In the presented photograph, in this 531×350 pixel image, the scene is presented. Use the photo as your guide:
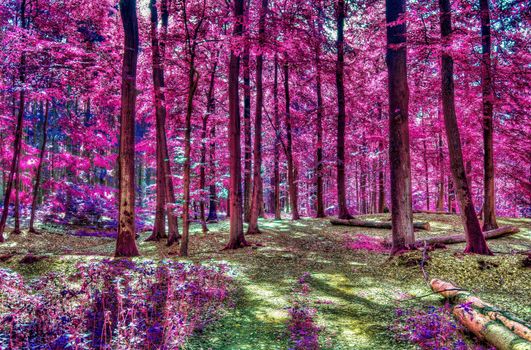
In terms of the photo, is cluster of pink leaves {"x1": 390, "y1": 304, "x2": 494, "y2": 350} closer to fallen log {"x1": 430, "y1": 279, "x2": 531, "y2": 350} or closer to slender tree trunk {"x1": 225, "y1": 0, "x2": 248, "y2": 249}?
fallen log {"x1": 430, "y1": 279, "x2": 531, "y2": 350}

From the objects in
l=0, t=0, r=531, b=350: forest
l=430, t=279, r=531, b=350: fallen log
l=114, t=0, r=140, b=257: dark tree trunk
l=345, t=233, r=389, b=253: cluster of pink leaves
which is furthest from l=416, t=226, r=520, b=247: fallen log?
l=114, t=0, r=140, b=257: dark tree trunk

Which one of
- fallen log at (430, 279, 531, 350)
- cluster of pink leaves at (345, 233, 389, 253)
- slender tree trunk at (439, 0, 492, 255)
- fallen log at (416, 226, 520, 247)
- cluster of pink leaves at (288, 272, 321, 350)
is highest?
slender tree trunk at (439, 0, 492, 255)

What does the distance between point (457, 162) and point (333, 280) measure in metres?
4.23

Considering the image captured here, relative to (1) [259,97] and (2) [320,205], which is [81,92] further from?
(2) [320,205]

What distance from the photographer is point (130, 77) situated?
28.6 feet

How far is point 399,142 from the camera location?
28.7ft

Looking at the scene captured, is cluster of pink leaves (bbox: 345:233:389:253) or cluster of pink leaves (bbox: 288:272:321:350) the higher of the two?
cluster of pink leaves (bbox: 288:272:321:350)

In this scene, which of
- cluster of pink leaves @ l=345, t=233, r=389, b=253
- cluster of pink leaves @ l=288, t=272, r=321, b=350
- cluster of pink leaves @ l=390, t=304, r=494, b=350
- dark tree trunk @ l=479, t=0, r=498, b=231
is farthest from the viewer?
dark tree trunk @ l=479, t=0, r=498, b=231

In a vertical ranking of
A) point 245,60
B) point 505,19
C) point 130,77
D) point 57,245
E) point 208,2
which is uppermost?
point 208,2

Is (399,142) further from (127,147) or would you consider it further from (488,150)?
(127,147)

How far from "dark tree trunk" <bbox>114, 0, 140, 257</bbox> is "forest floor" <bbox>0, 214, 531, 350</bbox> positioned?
88 centimetres

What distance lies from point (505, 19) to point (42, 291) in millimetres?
11184

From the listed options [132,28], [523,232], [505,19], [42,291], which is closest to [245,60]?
[132,28]

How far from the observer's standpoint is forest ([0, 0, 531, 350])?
430 centimetres
